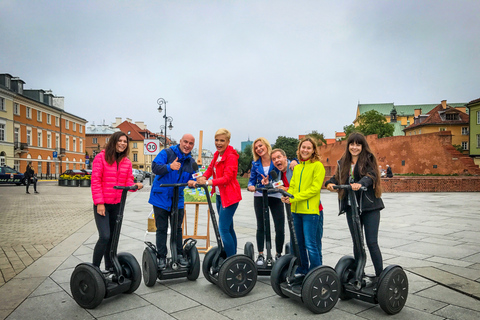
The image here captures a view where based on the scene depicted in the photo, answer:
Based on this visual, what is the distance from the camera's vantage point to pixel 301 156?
159 inches

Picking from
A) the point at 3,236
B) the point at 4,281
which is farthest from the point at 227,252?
the point at 3,236

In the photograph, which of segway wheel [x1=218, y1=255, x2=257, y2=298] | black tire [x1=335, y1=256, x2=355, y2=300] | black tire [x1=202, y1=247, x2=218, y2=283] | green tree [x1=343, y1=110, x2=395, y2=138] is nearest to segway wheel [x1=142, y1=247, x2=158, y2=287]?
black tire [x1=202, y1=247, x2=218, y2=283]

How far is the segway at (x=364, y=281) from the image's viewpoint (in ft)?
11.2

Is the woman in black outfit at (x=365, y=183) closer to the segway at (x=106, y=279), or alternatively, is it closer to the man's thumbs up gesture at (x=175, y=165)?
the man's thumbs up gesture at (x=175, y=165)

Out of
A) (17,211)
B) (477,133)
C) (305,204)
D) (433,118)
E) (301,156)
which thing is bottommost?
(17,211)

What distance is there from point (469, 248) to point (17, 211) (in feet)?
41.7

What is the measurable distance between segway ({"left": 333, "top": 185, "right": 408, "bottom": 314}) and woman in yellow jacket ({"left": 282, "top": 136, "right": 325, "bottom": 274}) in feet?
1.09

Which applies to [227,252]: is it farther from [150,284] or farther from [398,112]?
[398,112]

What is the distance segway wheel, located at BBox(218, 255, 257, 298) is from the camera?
12.8 ft

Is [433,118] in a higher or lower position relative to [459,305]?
higher

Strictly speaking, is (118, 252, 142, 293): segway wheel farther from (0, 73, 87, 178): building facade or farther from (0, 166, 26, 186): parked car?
(0, 73, 87, 178): building facade

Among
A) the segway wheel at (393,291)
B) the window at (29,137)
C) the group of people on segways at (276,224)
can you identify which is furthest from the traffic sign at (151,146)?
the window at (29,137)

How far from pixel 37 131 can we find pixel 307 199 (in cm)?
5506

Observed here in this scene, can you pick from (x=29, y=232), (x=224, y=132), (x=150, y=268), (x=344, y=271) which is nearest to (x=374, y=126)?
(x=29, y=232)
